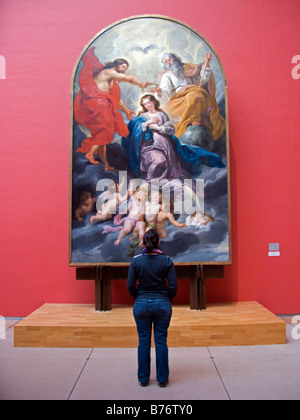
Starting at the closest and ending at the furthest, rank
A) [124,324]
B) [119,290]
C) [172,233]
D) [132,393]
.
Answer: [132,393], [124,324], [172,233], [119,290]

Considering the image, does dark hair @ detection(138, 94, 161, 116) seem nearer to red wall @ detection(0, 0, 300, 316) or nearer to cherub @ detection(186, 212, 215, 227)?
red wall @ detection(0, 0, 300, 316)

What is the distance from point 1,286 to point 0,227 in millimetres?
1163

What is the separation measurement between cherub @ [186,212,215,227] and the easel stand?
764mm

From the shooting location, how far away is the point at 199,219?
21.7ft

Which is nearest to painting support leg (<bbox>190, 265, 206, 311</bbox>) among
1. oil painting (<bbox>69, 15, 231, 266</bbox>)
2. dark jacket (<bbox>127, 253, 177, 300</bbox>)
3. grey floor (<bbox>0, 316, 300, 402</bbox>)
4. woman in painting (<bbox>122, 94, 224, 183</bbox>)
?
oil painting (<bbox>69, 15, 231, 266</bbox>)

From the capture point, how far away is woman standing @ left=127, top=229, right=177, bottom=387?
4219mm

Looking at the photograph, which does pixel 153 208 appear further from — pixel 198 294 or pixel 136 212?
pixel 198 294

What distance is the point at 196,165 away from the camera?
6.67m

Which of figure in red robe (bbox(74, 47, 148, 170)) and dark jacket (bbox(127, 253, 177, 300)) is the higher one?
figure in red robe (bbox(74, 47, 148, 170))

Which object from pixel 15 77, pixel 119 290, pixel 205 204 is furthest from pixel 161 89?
pixel 119 290

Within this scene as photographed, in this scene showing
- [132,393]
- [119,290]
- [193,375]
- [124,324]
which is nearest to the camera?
[132,393]

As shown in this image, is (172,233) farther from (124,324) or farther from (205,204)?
(124,324)

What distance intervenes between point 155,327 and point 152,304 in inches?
11.9

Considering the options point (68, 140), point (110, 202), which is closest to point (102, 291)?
point (110, 202)
